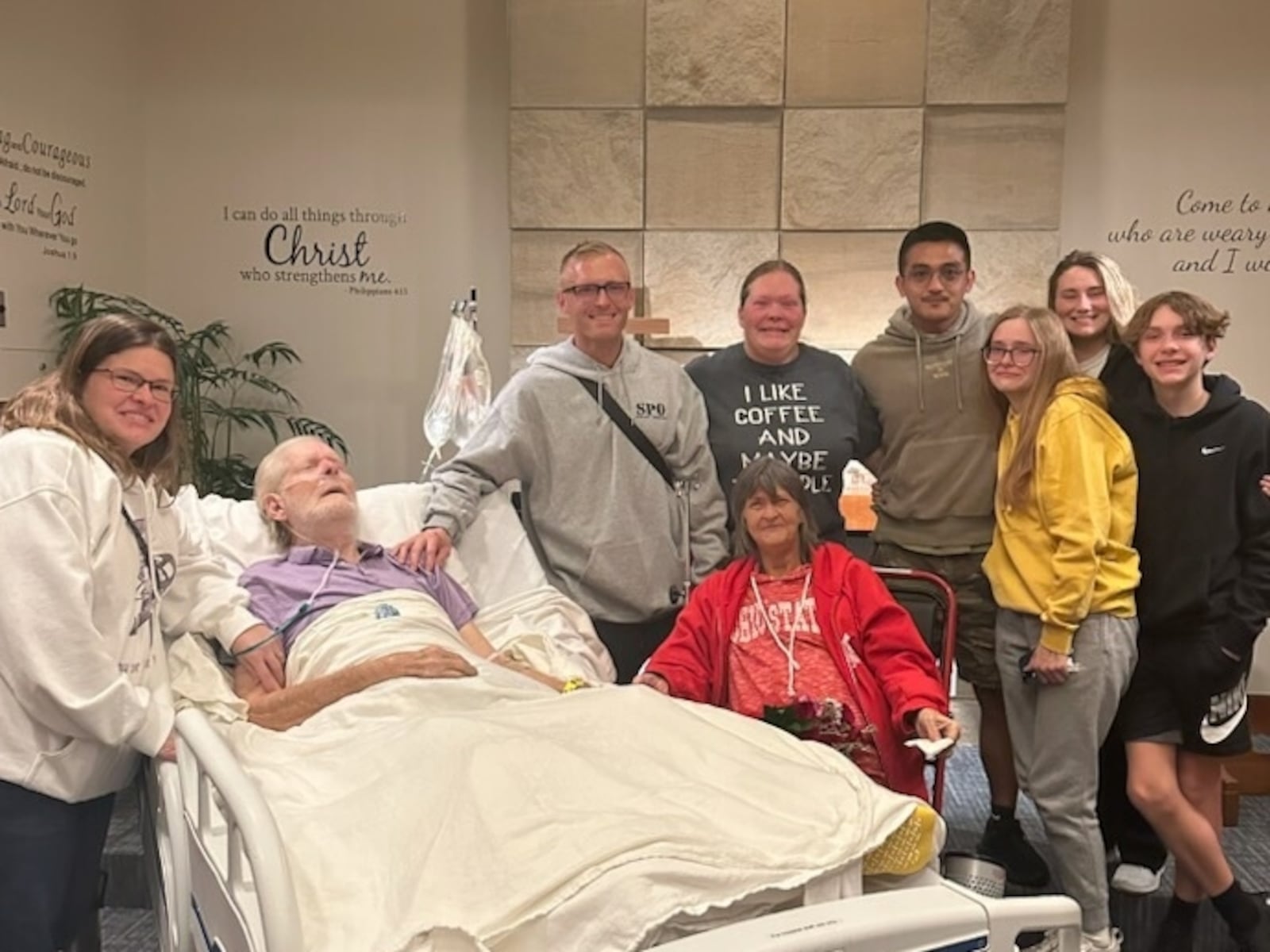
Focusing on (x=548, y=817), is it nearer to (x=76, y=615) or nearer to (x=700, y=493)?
(x=76, y=615)

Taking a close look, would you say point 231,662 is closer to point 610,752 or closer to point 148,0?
point 610,752

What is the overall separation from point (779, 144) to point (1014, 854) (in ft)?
9.36

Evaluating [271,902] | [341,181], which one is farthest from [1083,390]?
[341,181]

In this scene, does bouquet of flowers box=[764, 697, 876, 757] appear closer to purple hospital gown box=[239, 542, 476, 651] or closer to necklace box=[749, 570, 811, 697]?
necklace box=[749, 570, 811, 697]

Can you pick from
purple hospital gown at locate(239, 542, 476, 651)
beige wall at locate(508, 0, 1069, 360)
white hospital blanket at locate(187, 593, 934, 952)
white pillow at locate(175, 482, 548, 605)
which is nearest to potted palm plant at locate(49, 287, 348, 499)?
beige wall at locate(508, 0, 1069, 360)

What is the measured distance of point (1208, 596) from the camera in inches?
92.1

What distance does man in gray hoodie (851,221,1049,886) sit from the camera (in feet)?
8.75

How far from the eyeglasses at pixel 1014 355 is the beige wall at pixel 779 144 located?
1988 millimetres

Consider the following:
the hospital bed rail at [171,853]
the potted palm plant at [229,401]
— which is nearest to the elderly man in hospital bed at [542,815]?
the hospital bed rail at [171,853]

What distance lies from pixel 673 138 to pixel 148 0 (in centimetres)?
240

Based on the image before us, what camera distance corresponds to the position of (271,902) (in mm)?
1188

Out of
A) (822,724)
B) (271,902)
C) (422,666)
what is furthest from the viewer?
→ (822,724)

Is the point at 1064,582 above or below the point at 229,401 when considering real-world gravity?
below

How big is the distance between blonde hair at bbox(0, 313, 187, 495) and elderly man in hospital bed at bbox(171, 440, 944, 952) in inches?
20.0
